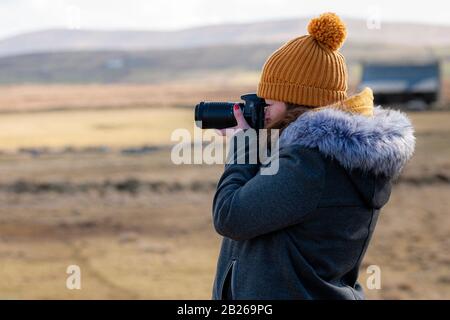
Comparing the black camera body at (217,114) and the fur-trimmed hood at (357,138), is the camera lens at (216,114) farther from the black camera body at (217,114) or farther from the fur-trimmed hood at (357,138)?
the fur-trimmed hood at (357,138)

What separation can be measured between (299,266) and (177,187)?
933 cm

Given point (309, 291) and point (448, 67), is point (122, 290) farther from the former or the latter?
point (448, 67)

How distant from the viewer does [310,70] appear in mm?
1910

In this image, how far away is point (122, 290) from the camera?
6211 millimetres

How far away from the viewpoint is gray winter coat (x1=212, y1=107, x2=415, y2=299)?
5.81 feet

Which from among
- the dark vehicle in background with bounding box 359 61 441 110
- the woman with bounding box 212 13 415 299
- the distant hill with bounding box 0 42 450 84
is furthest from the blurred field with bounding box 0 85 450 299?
the distant hill with bounding box 0 42 450 84

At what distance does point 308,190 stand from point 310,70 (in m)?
0.31

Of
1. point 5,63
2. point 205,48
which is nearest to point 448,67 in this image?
point 205,48

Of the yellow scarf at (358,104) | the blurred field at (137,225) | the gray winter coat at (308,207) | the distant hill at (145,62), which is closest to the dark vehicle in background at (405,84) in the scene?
the blurred field at (137,225)

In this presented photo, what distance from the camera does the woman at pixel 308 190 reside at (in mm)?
1772

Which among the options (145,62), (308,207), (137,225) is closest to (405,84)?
(137,225)

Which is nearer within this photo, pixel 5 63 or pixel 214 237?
pixel 214 237

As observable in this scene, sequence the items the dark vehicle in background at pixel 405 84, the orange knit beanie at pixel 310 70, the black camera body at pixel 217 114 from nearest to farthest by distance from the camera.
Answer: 1. the orange knit beanie at pixel 310 70
2. the black camera body at pixel 217 114
3. the dark vehicle in background at pixel 405 84

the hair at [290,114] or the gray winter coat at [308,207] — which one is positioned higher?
the hair at [290,114]
